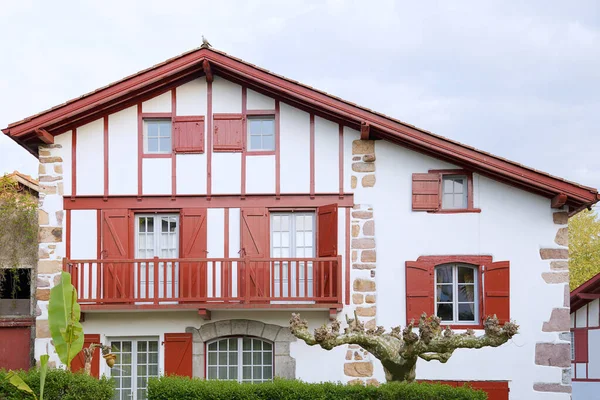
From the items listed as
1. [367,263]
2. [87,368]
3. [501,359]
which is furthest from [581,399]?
[87,368]

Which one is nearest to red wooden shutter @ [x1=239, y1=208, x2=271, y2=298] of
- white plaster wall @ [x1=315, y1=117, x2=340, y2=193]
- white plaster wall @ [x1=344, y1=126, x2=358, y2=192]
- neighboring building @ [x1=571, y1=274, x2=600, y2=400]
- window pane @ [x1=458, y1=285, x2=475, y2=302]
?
white plaster wall @ [x1=315, y1=117, x2=340, y2=193]

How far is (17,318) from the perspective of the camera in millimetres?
16688

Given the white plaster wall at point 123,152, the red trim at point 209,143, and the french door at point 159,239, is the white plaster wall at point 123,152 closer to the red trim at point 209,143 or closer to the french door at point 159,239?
the french door at point 159,239

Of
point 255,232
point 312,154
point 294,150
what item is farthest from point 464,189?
point 255,232

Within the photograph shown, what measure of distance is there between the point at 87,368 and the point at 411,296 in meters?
5.72

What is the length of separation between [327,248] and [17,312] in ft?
21.6

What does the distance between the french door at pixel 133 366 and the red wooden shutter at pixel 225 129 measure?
12.3 feet

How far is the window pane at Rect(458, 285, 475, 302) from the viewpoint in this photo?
50.4ft

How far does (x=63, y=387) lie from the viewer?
12828 mm

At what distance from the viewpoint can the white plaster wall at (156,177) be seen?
1567cm

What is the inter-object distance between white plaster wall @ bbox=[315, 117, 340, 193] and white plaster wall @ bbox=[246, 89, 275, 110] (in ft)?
3.00

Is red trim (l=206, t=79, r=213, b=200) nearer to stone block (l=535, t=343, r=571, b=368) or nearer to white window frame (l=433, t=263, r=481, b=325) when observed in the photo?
white window frame (l=433, t=263, r=481, b=325)

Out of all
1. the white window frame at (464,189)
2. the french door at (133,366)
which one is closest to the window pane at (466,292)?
the white window frame at (464,189)

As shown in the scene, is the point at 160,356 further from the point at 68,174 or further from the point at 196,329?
the point at 68,174
